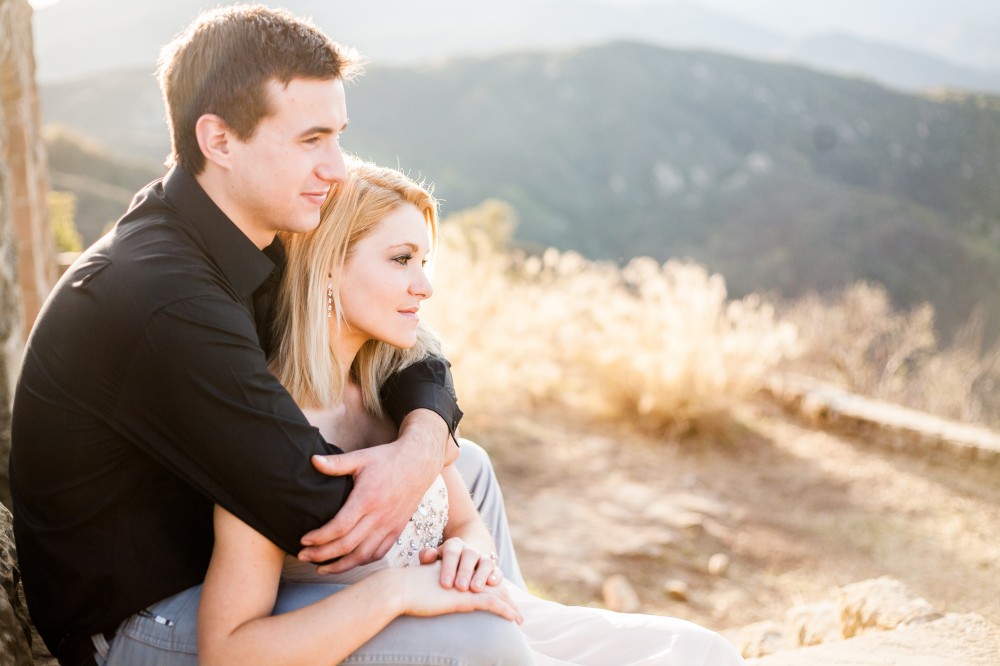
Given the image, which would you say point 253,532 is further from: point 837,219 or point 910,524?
point 837,219

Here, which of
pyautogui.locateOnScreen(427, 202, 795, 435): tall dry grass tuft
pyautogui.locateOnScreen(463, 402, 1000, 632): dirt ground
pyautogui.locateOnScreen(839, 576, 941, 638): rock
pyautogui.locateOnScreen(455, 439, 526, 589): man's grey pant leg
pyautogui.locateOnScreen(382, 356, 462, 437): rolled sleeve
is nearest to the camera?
pyautogui.locateOnScreen(382, 356, 462, 437): rolled sleeve

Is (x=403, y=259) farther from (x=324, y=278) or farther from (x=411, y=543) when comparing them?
(x=411, y=543)

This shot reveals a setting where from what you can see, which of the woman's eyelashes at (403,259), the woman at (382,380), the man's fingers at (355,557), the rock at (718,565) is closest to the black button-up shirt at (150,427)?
the man's fingers at (355,557)

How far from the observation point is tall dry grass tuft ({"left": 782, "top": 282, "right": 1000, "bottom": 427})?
9.20 m

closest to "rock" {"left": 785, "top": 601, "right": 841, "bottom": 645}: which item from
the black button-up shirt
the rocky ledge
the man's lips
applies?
the rocky ledge

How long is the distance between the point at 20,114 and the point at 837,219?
43892 mm

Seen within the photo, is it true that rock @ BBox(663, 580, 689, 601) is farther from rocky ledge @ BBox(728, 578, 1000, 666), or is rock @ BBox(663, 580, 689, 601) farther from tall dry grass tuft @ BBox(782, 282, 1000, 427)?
tall dry grass tuft @ BBox(782, 282, 1000, 427)

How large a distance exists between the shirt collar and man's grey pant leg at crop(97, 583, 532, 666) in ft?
2.20

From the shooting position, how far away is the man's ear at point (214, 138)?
5.68 feet

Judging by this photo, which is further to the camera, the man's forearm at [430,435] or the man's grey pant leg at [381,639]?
the man's forearm at [430,435]

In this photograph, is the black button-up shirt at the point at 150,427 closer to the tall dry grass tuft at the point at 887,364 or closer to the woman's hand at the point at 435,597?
the woman's hand at the point at 435,597

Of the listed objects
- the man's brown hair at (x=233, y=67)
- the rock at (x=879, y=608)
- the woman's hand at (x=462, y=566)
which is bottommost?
the rock at (x=879, y=608)

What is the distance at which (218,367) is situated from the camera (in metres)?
1.46

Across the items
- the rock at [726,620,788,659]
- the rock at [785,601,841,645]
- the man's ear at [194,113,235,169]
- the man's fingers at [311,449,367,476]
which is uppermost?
the man's ear at [194,113,235,169]
